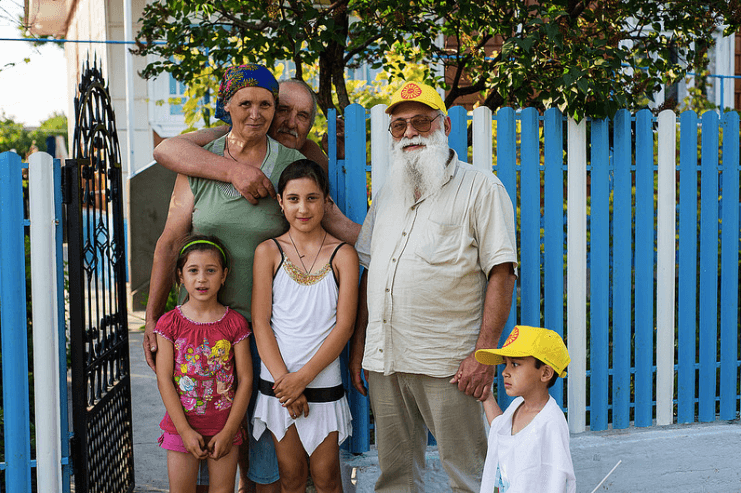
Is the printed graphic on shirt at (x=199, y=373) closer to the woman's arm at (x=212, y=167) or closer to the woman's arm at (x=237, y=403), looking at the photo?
the woman's arm at (x=237, y=403)

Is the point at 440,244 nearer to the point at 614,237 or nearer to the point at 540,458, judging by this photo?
the point at 540,458

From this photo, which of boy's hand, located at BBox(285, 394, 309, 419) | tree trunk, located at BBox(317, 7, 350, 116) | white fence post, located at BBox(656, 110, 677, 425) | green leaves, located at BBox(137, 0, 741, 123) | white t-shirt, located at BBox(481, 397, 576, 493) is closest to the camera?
white t-shirt, located at BBox(481, 397, 576, 493)

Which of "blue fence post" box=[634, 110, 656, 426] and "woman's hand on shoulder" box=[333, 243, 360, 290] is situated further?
"blue fence post" box=[634, 110, 656, 426]

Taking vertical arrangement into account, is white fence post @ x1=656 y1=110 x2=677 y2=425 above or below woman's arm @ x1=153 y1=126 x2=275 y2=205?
below

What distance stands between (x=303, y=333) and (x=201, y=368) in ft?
1.55

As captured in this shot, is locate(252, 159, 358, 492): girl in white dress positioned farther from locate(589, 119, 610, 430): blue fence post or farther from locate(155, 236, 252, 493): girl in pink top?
locate(589, 119, 610, 430): blue fence post

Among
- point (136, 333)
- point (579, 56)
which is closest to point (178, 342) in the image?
point (579, 56)

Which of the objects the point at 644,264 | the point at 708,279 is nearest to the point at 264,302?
the point at 644,264

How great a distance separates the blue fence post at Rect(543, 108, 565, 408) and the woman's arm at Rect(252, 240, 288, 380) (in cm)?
156

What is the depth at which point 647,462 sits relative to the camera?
3.94 meters

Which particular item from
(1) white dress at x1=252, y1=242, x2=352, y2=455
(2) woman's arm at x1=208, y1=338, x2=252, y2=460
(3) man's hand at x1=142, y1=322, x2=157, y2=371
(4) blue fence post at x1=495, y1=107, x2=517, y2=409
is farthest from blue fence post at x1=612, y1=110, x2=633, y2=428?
(3) man's hand at x1=142, y1=322, x2=157, y2=371

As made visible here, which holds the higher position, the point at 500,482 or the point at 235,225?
the point at 235,225

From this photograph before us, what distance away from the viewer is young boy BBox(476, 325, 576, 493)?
2.44 metres

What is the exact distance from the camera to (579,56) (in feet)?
12.0
